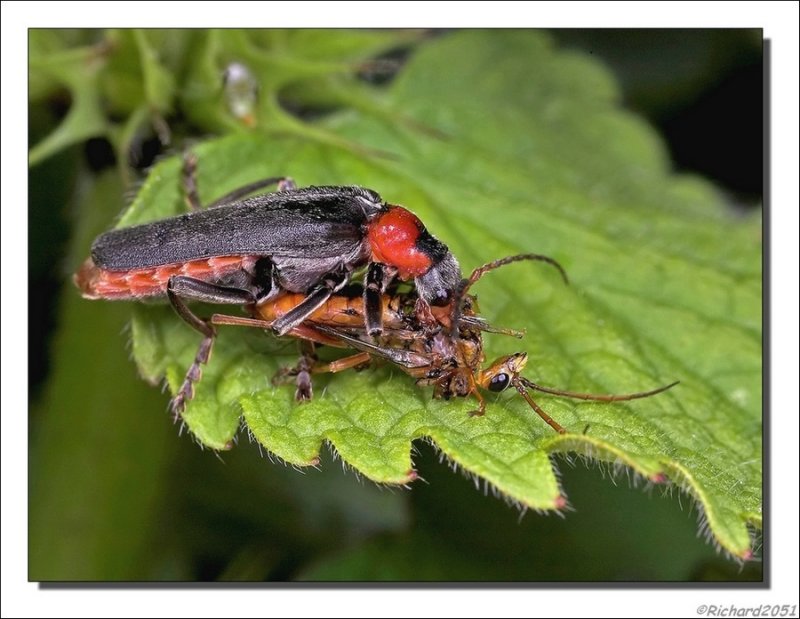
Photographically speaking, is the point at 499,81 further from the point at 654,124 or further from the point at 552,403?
the point at 552,403

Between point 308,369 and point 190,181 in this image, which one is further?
point 190,181

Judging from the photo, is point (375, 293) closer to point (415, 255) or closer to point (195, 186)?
point (415, 255)

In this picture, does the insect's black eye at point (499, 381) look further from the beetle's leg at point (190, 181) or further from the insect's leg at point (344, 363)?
the beetle's leg at point (190, 181)

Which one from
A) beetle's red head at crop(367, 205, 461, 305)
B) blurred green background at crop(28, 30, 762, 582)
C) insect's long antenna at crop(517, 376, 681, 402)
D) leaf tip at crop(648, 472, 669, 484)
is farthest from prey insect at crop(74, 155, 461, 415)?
leaf tip at crop(648, 472, 669, 484)

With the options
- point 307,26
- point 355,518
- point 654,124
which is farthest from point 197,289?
point 654,124

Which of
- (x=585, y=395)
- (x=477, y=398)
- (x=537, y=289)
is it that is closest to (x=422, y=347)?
(x=477, y=398)

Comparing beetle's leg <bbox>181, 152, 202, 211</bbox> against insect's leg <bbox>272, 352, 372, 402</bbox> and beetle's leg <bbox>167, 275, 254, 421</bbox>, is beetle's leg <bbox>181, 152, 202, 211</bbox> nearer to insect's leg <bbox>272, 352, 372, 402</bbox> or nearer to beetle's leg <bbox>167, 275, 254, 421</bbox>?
beetle's leg <bbox>167, 275, 254, 421</bbox>
